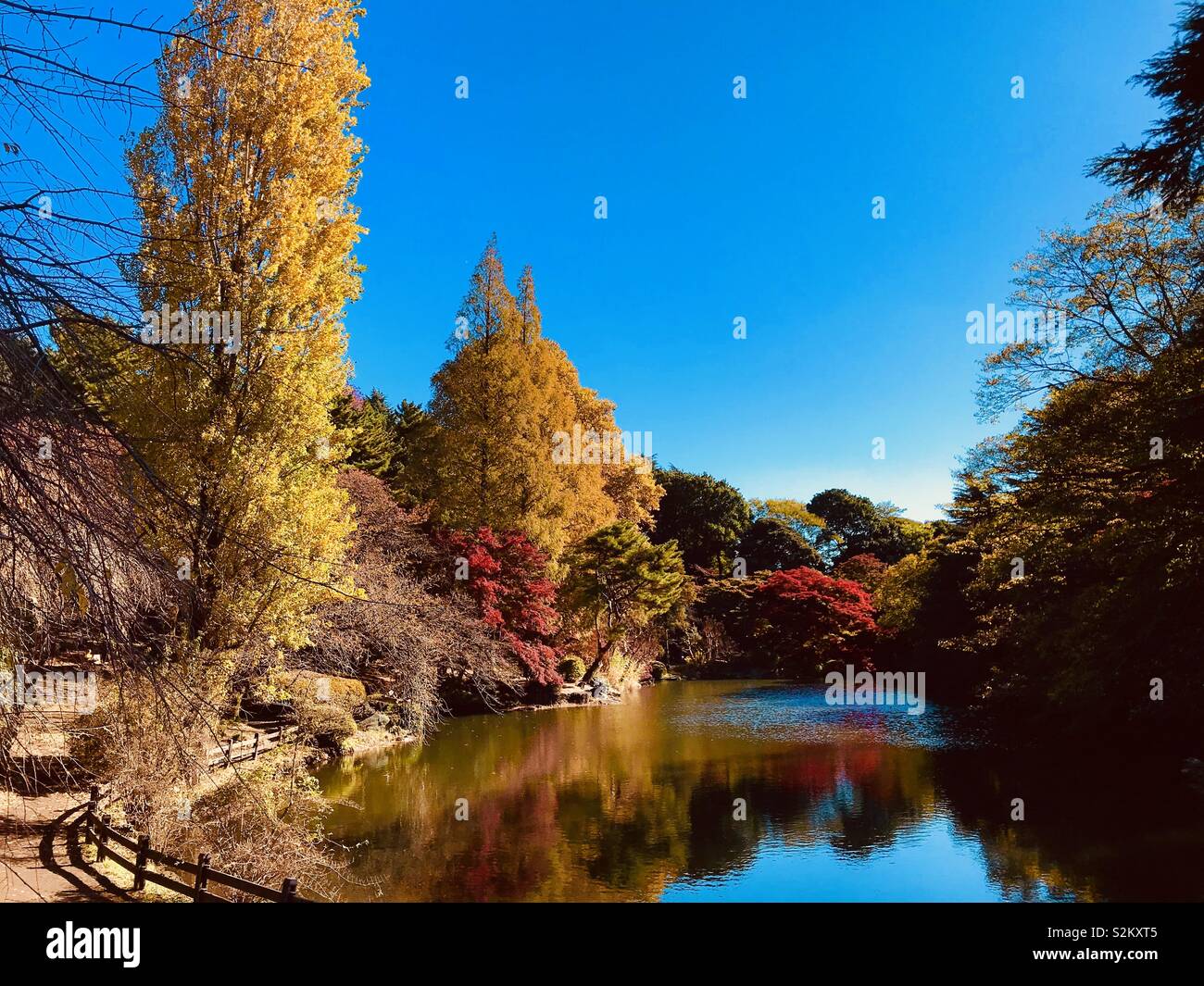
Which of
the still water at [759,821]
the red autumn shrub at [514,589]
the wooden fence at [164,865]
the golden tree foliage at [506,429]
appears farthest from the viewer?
the golden tree foliage at [506,429]

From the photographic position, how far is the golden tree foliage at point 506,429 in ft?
72.4

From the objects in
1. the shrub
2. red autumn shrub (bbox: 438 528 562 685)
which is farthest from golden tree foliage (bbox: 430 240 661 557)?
the shrub

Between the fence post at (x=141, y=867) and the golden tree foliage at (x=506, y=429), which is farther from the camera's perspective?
the golden tree foliage at (x=506, y=429)

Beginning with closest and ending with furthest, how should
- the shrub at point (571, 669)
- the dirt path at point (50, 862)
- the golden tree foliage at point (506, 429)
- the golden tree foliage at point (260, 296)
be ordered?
the dirt path at point (50, 862)
the golden tree foliage at point (260, 296)
the golden tree foliage at point (506, 429)
the shrub at point (571, 669)

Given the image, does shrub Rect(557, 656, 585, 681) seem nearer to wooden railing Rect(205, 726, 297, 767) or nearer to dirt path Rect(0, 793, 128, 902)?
wooden railing Rect(205, 726, 297, 767)

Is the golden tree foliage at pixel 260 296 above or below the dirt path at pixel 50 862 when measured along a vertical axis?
above

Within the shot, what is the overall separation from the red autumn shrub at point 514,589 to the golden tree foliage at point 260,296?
943 centimetres

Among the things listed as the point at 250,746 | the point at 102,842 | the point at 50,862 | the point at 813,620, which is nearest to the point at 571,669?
the point at 813,620

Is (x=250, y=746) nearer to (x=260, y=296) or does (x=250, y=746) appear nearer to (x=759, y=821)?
(x=260, y=296)

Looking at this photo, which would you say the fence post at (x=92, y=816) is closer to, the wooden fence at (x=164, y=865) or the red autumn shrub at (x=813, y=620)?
the wooden fence at (x=164, y=865)

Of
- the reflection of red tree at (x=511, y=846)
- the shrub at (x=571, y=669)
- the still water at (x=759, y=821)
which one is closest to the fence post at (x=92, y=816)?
the still water at (x=759, y=821)

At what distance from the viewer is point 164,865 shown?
6676 millimetres
